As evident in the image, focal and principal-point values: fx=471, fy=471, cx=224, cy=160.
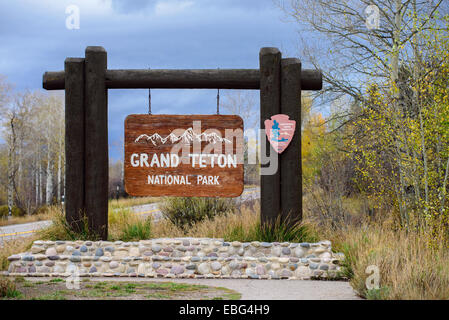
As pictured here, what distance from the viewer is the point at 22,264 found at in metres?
8.99

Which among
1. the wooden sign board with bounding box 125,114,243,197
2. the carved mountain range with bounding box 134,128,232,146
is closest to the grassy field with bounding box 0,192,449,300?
the wooden sign board with bounding box 125,114,243,197

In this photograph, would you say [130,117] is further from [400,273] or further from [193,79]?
[400,273]

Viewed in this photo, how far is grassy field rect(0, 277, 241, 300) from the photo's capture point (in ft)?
21.6

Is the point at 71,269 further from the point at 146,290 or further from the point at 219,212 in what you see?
the point at 219,212

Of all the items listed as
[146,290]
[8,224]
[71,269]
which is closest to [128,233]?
[71,269]

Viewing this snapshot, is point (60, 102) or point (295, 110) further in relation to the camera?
Result: point (60, 102)

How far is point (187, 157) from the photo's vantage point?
976 centimetres

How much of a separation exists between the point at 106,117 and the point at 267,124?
3.37m

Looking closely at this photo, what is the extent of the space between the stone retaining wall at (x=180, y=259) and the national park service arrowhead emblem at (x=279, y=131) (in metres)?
1.93

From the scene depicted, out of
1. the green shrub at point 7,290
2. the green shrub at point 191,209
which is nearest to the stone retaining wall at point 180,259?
the green shrub at point 7,290

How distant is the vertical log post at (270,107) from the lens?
372 inches

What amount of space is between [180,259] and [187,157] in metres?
2.14

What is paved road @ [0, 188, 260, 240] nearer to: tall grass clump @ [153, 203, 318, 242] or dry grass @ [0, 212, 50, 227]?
dry grass @ [0, 212, 50, 227]

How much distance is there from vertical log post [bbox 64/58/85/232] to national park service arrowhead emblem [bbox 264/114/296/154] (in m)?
3.90
